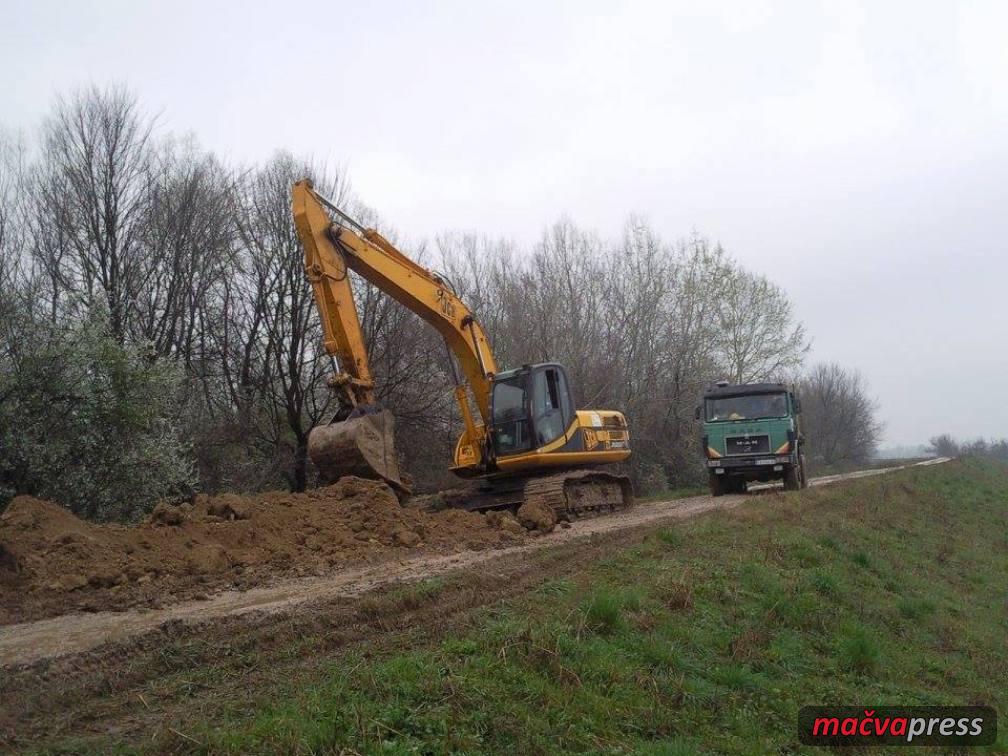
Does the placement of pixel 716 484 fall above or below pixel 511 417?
below

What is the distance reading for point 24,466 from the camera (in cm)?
1360

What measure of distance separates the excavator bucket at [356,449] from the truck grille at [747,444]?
382 inches

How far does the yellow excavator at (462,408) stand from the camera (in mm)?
13805

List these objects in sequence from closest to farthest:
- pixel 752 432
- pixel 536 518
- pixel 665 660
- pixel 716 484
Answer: pixel 665 660
pixel 536 518
pixel 752 432
pixel 716 484

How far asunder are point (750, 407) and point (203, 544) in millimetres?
14067

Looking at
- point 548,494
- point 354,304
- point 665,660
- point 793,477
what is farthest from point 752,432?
point 665,660

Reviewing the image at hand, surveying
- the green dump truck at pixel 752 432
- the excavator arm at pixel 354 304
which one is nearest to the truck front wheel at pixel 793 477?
the green dump truck at pixel 752 432

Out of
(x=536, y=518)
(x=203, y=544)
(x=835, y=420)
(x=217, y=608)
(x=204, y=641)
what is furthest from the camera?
(x=835, y=420)

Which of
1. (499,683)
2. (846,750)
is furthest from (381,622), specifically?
(846,750)

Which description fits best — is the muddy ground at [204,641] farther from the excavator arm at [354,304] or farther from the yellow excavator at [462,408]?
the excavator arm at [354,304]

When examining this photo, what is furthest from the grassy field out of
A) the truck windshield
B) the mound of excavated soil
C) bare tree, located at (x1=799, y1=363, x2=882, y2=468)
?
bare tree, located at (x1=799, y1=363, x2=882, y2=468)

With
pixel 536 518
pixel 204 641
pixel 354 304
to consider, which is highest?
pixel 354 304

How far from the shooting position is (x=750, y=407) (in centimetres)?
2053

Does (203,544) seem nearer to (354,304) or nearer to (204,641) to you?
(204,641)
